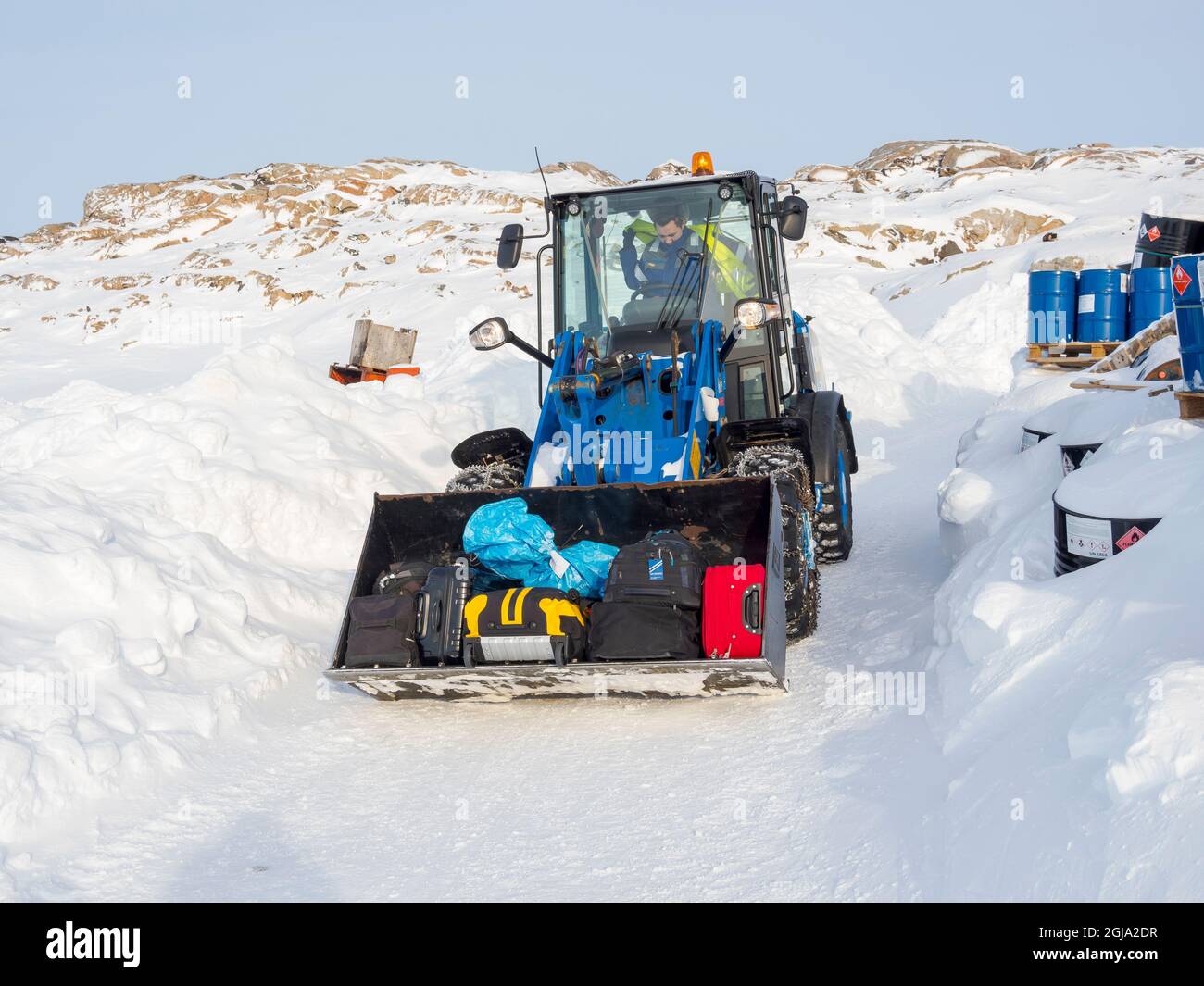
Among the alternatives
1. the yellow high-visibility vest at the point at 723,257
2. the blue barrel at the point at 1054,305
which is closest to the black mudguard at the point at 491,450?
the yellow high-visibility vest at the point at 723,257

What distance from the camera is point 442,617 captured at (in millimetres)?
5113

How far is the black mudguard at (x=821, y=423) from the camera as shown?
702cm

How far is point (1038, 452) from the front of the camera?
693 cm

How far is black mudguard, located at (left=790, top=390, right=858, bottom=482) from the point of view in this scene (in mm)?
7023

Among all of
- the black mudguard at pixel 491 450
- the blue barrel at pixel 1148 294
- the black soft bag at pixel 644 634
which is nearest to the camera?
the black soft bag at pixel 644 634

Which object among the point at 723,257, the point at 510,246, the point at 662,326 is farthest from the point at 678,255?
the point at 510,246

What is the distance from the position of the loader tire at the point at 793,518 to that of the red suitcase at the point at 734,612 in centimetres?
58

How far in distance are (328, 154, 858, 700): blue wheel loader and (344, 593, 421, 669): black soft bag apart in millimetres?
70

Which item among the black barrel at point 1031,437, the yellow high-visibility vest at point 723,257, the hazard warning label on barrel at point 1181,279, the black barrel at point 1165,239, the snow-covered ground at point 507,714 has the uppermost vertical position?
the black barrel at point 1165,239

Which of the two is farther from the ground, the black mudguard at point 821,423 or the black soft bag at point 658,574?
the black mudguard at point 821,423

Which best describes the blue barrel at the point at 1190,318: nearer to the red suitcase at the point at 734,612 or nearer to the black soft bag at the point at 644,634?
the red suitcase at the point at 734,612

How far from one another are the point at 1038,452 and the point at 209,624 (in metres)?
4.88

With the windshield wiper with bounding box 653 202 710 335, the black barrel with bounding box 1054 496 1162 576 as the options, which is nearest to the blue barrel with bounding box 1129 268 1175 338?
the windshield wiper with bounding box 653 202 710 335

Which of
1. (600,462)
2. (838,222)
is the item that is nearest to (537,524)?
(600,462)
